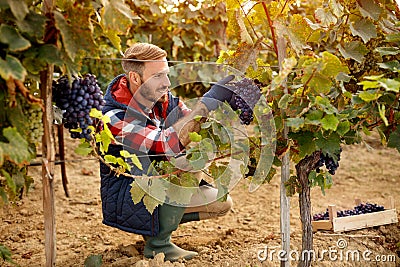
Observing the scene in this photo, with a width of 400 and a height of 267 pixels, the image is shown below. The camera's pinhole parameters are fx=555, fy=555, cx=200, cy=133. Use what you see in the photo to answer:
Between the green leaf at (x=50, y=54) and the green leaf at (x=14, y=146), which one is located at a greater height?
the green leaf at (x=50, y=54)

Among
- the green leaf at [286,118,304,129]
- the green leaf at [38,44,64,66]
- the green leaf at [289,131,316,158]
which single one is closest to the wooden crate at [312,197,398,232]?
the green leaf at [289,131,316,158]

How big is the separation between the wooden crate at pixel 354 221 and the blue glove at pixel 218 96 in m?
1.00

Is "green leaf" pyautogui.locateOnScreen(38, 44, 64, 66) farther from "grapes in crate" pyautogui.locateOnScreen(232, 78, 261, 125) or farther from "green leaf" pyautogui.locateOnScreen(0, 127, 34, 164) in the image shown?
"grapes in crate" pyautogui.locateOnScreen(232, 78, 261, 125)

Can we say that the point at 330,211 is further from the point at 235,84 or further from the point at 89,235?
the point at 89,235

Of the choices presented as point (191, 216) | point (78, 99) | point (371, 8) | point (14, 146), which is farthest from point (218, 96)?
point (14, 146)

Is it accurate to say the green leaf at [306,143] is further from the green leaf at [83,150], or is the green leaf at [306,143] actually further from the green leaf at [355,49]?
the green leaf at [83,150]

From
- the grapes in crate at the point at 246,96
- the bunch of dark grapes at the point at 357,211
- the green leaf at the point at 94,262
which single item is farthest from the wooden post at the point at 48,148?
the bunch of dark grapes at the point at 357,211

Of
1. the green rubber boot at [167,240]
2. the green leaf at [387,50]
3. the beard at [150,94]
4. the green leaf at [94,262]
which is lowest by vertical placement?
the green leaf at [94,262]

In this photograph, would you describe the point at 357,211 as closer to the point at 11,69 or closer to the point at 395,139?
the point at 395,139

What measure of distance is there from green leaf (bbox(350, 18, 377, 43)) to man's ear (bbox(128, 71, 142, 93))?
1.00m

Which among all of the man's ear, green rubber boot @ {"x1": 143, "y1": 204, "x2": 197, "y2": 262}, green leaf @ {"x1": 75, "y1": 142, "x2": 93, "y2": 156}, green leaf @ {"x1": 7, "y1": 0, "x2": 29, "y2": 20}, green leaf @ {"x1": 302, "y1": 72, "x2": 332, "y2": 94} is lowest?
green rubber boot @ {"x1": 143, "y1": 204, "x2": 197, "y2": 262}

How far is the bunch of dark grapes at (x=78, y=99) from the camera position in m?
2.21

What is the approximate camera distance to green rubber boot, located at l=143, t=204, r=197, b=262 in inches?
109

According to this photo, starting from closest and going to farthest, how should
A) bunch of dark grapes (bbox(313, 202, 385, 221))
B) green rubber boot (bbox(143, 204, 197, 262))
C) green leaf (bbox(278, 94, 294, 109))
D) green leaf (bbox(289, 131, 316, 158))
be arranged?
1. green leaf (bbox(278, 94, 294, 109))
2. green leaf (bbox(289, 131, 316, 158))
3. green rubber boot (bbox(143, 204, 197, 262))
4. bunch of dark grapes (bbox(313, 202, 385, 221))
